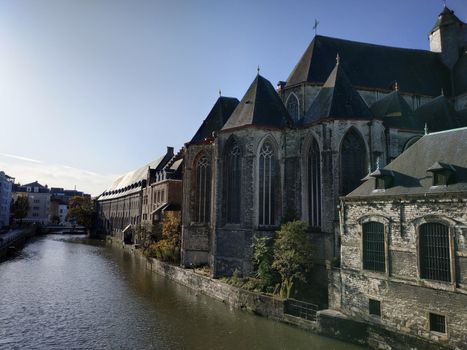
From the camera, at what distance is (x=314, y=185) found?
2303 centimetres

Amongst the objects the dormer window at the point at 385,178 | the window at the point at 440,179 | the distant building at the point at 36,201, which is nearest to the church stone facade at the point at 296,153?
the dormer window at the point at 385,178

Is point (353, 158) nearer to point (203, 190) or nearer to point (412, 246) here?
point (412, 246)

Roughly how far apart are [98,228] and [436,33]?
7407cm

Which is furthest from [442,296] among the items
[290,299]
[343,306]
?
[290,299]

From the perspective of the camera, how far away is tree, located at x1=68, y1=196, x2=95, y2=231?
76.6 metres

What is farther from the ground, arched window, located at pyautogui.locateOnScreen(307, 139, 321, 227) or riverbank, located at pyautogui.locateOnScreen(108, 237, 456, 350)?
arched window, located at pyautogui.locateOnScreen(307, 139, 321, 227)

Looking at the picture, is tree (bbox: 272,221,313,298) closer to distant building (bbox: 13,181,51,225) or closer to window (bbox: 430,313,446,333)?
window (bbox: 430,313,446,333)

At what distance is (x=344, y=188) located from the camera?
70.5 ft

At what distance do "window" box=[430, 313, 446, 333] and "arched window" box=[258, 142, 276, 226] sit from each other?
1165 cm

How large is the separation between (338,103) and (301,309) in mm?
12804

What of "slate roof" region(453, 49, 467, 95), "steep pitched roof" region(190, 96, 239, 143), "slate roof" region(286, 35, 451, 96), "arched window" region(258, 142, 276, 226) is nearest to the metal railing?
"arched window" region(258, 142, 276, 226)

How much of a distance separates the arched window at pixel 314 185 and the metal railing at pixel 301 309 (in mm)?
6205

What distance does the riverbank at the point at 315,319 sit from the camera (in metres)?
13.7

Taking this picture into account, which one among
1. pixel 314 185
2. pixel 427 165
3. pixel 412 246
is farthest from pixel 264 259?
pixel 427 165
